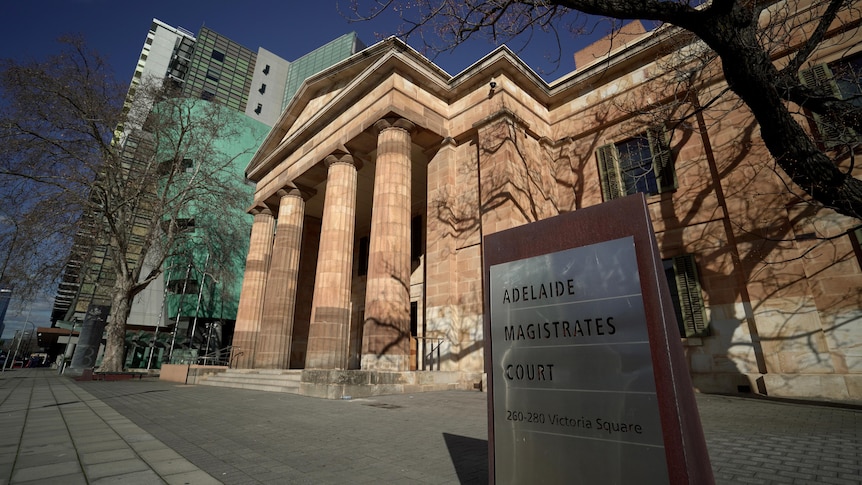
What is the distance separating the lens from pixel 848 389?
300 inches

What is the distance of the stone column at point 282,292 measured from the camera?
1584 cm

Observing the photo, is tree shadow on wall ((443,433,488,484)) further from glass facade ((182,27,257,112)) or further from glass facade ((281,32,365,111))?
glass facade ((182,27,257,112))

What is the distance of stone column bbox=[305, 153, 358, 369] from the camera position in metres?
12.1

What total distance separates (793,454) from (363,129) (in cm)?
1331

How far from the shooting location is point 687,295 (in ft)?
33.3

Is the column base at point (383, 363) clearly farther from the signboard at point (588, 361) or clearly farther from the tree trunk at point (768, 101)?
the tree trunk at point (768, 101)

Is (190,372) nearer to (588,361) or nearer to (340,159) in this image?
(340,159)

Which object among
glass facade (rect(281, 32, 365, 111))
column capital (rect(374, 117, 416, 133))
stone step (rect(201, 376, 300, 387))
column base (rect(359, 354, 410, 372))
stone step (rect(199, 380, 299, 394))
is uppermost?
glass facade (rect(281, 32, 365, 111))

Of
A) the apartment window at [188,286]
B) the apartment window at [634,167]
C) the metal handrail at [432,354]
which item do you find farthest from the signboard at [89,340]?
the apartment window at [634,167]

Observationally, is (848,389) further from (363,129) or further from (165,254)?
(165,254)

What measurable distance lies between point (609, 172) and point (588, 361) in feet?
40.0

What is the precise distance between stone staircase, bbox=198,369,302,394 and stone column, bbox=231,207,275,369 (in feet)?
5.47

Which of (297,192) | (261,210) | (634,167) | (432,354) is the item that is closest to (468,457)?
(432,354)

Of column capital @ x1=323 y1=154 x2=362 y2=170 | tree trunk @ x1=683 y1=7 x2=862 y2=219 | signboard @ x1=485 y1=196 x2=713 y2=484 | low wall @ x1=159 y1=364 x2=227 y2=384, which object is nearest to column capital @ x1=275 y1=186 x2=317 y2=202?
column capital @ x1=323 y1=154 x2=362 y2=170
